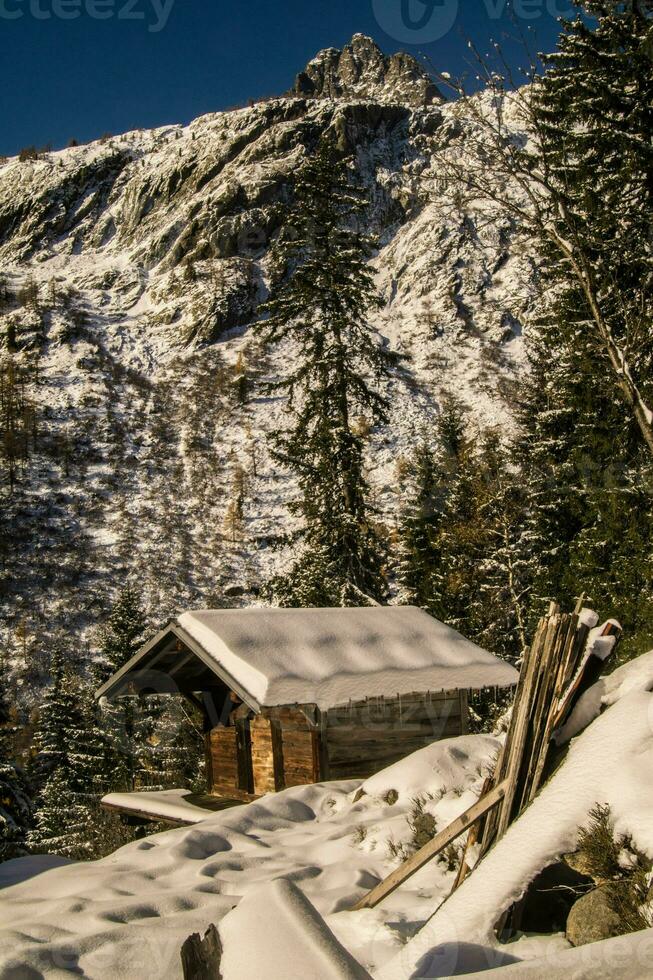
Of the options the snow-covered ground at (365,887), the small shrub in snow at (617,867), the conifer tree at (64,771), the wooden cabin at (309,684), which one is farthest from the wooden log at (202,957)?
the conifer tree at (64,771)

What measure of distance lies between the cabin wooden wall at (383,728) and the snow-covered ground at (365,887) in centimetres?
369

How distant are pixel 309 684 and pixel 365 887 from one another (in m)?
4.50

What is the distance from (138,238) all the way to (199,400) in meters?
41.1

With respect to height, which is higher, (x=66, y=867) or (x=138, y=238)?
(x=138, y=238)

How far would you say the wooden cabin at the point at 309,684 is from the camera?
11172 millimetres

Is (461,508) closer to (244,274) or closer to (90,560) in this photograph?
(90,560)

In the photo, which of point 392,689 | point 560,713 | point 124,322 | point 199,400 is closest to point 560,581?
point 392,689

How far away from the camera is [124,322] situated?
7744 cm

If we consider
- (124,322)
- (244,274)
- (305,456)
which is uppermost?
(244,274)

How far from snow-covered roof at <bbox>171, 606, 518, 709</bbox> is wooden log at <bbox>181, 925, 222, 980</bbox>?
752 cm

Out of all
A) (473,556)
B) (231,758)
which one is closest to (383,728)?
(231,758)

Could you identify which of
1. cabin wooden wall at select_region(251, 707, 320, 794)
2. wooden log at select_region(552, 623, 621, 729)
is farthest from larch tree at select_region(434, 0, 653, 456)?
cabin wooden wall at select_region(251, 707, 320, 794)

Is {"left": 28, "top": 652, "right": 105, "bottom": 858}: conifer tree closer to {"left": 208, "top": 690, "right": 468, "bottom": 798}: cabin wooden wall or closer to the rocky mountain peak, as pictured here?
{"left": 208, "top": 690, "right": 468, "bottom": 798}: cabin wooden wall

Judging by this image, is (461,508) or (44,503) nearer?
(461,508)
